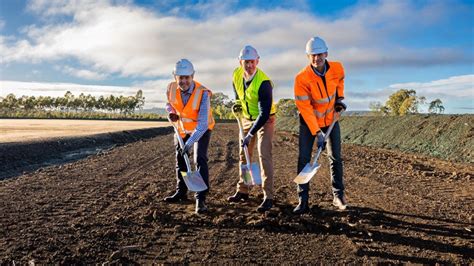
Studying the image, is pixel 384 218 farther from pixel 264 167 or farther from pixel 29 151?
pixel 29 151

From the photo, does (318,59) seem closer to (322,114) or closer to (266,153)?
(322,114)

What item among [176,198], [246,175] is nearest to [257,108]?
[246,175]

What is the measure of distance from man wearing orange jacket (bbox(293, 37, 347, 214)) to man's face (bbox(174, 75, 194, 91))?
144 centimetres

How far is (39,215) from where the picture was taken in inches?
217

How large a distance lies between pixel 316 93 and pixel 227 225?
6.95ft

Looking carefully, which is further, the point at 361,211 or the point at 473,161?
the point at 473,161

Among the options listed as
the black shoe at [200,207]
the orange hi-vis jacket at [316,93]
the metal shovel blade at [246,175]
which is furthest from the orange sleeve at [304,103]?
the black shoe at [200,207]

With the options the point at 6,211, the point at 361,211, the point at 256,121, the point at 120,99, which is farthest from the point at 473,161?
the point at 120,99

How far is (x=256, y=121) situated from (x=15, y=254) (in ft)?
10.4

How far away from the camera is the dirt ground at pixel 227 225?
406 centimetres

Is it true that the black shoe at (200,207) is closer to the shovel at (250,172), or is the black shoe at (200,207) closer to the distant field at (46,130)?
the shovel at (250,172)

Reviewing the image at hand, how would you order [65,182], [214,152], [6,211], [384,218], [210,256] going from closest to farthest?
[210,256] < [384,218] < [6,211] < [65,182] < [214,152]

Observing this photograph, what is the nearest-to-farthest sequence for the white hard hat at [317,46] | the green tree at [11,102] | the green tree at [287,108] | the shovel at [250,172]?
the white hard hat at [317,46] → the shovel at [250,172] → the green tree at [287,108] → the green tree at [11,102]

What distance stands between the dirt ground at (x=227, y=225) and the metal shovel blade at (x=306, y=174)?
0.44 m
